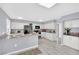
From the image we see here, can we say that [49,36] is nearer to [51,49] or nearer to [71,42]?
[51,49]

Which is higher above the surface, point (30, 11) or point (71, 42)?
point (30, 11)

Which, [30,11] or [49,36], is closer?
[30,11]

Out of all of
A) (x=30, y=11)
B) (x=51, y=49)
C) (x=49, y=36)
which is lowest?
(x=51, y=49)

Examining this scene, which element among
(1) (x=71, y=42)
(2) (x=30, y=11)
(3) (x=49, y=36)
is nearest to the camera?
(2) (x=30, y=11)

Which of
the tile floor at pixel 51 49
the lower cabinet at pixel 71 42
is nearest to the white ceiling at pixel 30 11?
the tile floor at pixel 51 49

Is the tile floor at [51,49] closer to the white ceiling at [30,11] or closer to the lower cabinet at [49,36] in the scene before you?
the lower cabinet at [49,36]

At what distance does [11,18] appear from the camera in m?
1.85

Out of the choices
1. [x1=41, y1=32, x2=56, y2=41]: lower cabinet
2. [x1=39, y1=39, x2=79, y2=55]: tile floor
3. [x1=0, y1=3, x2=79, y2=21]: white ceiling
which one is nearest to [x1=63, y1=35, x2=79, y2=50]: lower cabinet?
[x1=39, y1=39, x2=79, y2=55]: tile floor

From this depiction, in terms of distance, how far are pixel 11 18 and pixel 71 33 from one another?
7.16ft

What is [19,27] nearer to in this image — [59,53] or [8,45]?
[8,45]

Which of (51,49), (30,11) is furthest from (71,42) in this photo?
(30,11)

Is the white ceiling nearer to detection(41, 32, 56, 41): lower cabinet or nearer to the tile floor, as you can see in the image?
detection(41, 32, 56, 41): lower cabinet

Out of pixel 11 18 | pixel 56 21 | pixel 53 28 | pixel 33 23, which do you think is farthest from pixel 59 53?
pixel 11 18

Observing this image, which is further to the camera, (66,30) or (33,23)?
(66,30)
